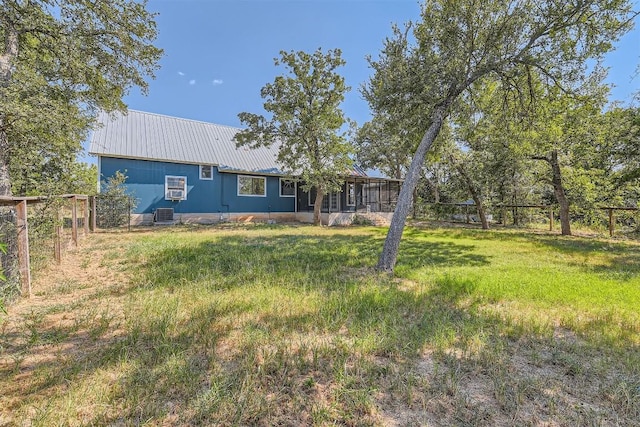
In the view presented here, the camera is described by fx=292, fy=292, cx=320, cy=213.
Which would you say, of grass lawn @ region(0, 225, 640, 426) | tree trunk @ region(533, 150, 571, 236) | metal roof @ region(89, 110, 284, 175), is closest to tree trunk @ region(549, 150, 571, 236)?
tree trunk @ region(533, 150, 571, 236)

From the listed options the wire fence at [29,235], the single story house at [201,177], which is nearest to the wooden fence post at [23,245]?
the wire fence at [29,235]

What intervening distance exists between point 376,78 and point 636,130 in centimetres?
801

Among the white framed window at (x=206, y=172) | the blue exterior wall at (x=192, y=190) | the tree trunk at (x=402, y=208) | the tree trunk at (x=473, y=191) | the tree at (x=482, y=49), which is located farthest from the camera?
the white framed window at (x=206, y=172)

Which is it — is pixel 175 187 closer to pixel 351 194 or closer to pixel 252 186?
pixel 252 186

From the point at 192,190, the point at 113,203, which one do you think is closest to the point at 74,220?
the point at 113,203

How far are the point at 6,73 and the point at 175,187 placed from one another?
11.7 meters

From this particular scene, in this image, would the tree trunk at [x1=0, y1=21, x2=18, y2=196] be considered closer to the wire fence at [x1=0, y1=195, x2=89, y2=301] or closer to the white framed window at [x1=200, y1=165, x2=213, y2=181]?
the wire fence at [x1=0, y1=195, x2=89, y2=301]

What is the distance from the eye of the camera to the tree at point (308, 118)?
14.0 meters

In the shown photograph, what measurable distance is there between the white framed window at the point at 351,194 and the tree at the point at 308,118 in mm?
4182

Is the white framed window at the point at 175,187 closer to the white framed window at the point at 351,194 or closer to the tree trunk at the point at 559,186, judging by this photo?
the white framed window at the point at 351,194

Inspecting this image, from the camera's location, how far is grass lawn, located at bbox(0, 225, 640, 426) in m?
1.91

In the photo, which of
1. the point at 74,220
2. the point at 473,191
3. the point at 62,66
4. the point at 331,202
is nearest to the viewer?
the point at 62,66

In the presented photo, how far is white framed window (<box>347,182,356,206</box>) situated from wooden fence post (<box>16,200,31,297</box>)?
53.9ft

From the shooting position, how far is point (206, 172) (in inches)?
646
